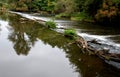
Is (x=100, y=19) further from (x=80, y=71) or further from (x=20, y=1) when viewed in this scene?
(x=20, y=1)

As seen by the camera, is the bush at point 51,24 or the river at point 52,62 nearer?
the river at point 52,62

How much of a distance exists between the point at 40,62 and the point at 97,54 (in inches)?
204

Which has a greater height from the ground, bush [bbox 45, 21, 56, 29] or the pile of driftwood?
the pile of driftwood

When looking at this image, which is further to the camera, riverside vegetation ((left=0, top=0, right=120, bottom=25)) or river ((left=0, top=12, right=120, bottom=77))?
riverside vegetation ((left=0, top=0, right=120, bottom=25))

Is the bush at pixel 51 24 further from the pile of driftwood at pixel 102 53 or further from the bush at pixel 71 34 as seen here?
the pile of driftwood at pixel 102 53

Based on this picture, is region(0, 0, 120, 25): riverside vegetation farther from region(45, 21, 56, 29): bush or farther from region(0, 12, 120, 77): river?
region(0, 12, 120, 77): river

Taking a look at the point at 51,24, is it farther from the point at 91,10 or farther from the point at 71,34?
the point at 91,10

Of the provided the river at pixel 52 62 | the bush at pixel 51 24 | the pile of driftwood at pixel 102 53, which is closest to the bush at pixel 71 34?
the river at pixel 52 62

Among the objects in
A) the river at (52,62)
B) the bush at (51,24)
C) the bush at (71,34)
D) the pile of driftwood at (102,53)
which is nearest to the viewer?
the river at (52,62)

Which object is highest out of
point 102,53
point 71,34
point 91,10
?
point 91,10

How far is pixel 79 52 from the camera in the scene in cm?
2536

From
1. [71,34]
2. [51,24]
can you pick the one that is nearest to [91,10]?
[51,24]

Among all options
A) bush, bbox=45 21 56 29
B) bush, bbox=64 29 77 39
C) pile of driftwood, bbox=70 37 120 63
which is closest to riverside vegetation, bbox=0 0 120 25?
bush, bbox=45 21 56 29

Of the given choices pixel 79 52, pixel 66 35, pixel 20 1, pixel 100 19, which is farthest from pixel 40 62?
pixel 20 1
